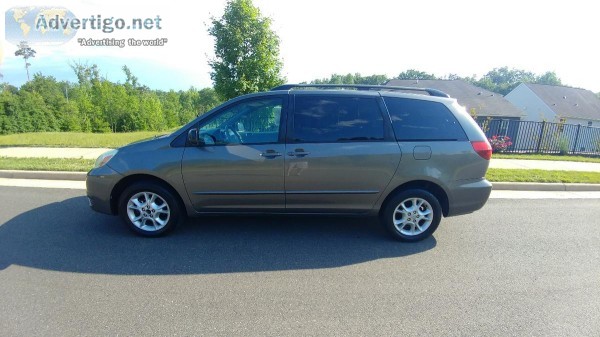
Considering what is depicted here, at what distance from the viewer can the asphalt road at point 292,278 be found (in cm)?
226

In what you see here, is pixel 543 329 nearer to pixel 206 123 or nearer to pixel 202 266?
pixel 202 266

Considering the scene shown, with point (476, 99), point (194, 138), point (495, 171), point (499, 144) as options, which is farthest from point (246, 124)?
point (476, 99)

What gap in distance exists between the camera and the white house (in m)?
32.8

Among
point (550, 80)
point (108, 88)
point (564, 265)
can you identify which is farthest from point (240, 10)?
point (550, 80)

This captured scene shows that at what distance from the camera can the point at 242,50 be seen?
10.0m

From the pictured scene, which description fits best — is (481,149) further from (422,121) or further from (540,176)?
(540,176)

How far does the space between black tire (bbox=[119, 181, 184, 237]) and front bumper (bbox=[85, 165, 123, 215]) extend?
0.16 m

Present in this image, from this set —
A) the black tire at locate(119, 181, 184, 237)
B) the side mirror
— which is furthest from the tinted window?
the black tire at locate(119, 181, 184, 237)

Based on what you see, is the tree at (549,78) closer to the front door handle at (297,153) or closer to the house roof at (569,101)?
the house roof at (569,101)

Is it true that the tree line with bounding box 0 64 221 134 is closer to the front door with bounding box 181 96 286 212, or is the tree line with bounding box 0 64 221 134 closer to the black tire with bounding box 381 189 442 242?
the front door with bounding box 181 96 286 212

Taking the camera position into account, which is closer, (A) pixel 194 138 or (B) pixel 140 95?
(A) pixel 194 138

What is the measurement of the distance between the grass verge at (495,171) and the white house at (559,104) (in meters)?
30.7

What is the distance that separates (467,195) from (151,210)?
Answer: 395 centimetres

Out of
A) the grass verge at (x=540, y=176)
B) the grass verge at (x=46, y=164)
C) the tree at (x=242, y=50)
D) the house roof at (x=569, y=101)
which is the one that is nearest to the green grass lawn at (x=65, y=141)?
the grass verge at (x=46, y=164)
